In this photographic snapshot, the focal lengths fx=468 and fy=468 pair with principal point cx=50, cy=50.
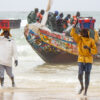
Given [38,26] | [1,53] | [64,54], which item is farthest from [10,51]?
[64,54]

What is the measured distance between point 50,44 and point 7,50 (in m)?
6.96

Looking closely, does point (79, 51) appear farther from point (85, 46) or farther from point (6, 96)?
point (6, 96)

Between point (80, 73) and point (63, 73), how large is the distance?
18.1 ft

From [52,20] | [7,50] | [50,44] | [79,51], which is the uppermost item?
[79,51]

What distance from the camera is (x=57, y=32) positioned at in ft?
54.2

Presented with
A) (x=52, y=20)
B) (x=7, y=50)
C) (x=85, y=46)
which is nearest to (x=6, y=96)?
(x=7, y=50)

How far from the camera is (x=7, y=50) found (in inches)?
377

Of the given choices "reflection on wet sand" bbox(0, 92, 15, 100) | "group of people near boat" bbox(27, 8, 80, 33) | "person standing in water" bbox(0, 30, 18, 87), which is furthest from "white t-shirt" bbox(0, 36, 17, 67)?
"group of people near boat" bbox(27, 8, 80, 33)

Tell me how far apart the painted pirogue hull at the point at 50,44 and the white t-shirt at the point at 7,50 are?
21.0 ft

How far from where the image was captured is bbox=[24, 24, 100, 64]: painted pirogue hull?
16.2 m

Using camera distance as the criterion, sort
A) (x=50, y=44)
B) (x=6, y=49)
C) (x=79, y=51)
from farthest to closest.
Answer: (x=50, y=44) < (x=6, y=49) < (x=79, y=51)

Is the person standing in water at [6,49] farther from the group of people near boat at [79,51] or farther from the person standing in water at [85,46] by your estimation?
the person standing in water at [85,46]

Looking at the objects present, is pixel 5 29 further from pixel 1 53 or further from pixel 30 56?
pixel 30 56

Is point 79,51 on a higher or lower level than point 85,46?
lower
